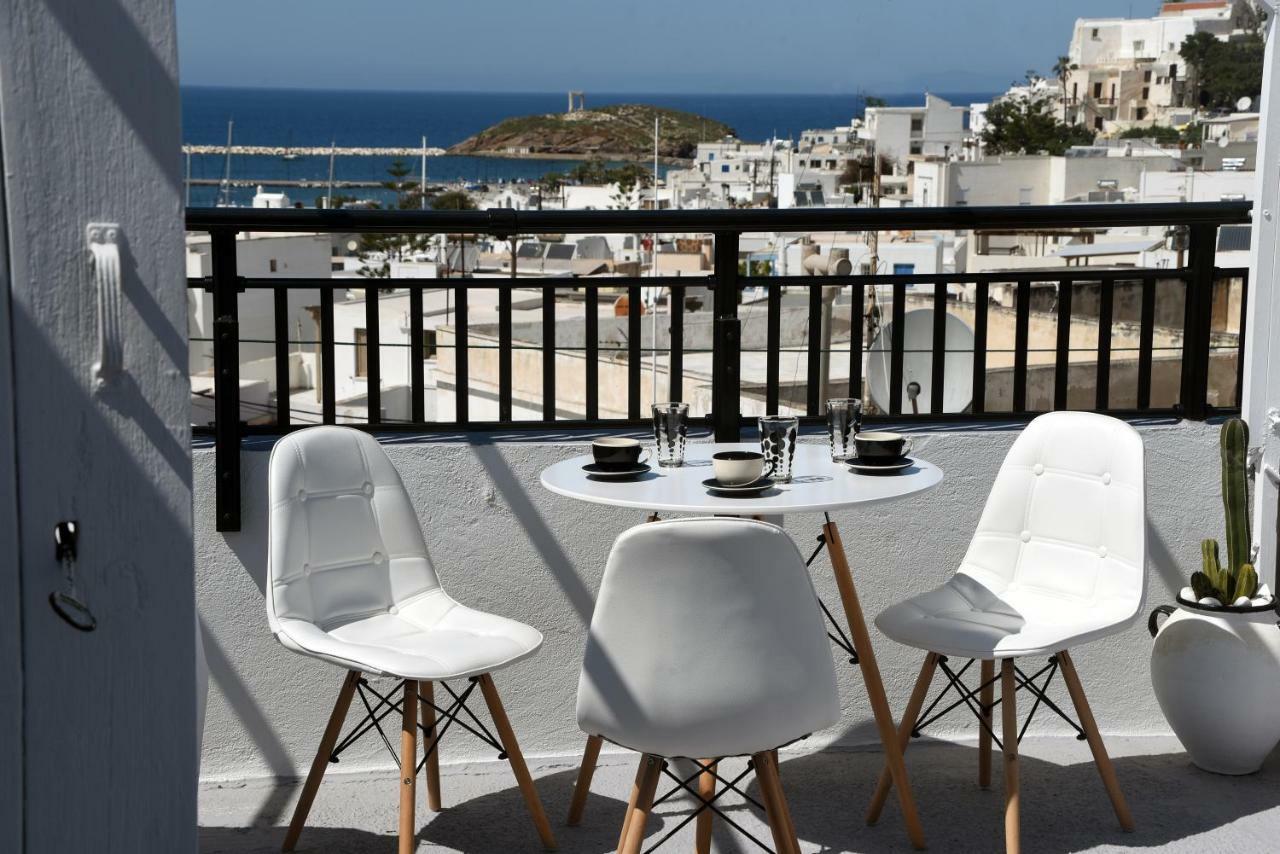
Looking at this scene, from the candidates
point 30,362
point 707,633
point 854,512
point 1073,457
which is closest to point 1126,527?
point 1073,457

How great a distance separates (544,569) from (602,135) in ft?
284

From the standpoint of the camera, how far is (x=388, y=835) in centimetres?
315

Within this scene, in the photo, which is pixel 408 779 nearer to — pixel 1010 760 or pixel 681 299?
pixel 1010 760

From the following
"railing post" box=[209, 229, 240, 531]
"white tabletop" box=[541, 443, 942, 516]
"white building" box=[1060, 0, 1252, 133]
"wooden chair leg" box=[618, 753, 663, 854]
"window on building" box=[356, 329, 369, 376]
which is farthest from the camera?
"white building" box=[1060, 0, 1252, 133]

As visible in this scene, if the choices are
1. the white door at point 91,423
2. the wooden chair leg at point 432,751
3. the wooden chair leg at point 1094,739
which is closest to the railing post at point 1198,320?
the wooden chair leg at point 1094,739

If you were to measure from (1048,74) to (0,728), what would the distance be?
260 feet

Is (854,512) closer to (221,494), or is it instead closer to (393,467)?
(393,467)

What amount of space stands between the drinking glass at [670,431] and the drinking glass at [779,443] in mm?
217

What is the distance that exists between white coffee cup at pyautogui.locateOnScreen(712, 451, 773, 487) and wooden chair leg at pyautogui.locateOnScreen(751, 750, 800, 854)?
546mm

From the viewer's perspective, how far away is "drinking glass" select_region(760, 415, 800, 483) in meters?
2.92

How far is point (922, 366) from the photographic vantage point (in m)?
5.02

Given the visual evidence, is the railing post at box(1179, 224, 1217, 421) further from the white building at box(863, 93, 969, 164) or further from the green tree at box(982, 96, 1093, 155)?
the green tree at box(982, 96, 1093, 155)

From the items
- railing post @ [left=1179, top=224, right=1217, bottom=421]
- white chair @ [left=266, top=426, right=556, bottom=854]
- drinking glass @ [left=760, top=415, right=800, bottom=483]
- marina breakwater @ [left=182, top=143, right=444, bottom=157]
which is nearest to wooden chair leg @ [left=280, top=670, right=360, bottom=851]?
white chair @ [left=266, top=426, right=556, bottom=854]

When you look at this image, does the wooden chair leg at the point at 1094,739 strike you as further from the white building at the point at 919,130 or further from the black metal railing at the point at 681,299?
the white building at the point at 919,130
